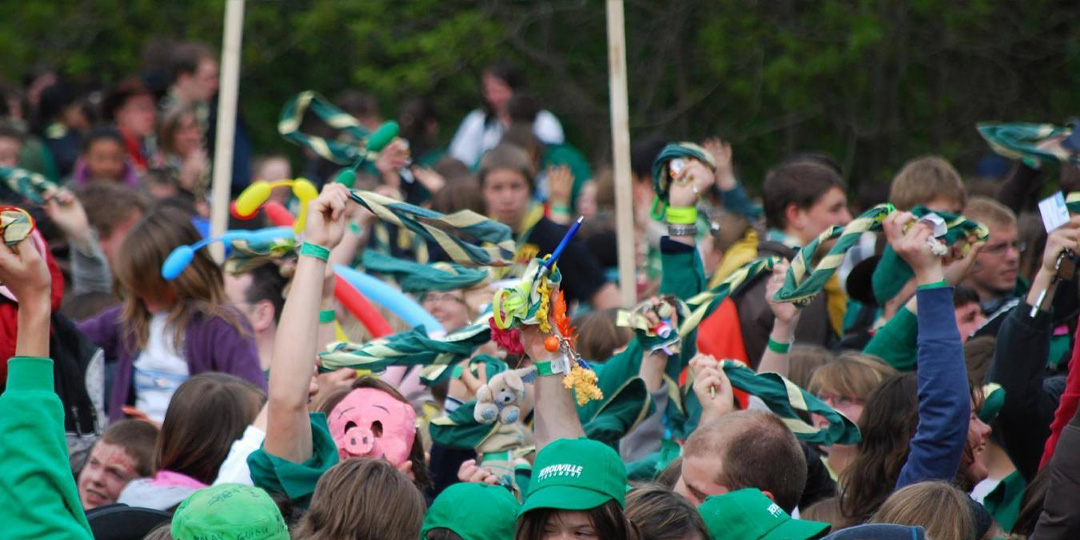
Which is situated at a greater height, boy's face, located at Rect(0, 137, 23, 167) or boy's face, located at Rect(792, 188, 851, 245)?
boy's face, located at Rect(0, 137, 23, 167)

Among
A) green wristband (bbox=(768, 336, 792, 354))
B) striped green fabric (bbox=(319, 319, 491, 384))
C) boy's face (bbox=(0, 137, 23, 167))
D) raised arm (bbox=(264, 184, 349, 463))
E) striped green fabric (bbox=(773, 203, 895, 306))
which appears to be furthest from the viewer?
boy's face (bbox=(0, 137, 23, 167))

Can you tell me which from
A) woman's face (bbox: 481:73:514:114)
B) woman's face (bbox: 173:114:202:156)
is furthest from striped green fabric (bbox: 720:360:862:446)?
woman's face (bbox: 173:114:202:156)

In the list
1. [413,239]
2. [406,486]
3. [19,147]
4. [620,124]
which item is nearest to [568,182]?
[413,239]

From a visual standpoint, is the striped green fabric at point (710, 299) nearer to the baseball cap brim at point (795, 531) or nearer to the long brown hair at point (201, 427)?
the baseball cap brim at point (795, 531)

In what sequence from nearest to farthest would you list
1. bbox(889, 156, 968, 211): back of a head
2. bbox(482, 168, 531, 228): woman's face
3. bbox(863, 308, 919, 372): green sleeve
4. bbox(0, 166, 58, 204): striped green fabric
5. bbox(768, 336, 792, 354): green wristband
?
bbox(768, 336, 792, 354): green wristband → bbox(863, 308, 919, 372): green sleeve → bbox(889, 156, 968, 211): back of a head → bbox(0, 166, 58, 204): striped green fabric → bbox(482, 168, 531, 228): woman's face

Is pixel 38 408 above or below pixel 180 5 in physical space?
below

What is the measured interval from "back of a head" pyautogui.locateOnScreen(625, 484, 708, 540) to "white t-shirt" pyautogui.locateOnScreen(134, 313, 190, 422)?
8.12 ft

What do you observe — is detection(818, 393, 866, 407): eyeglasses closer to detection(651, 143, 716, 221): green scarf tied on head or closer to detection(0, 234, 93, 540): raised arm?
detection(651, 143, 716, 221): green scarf tied on head

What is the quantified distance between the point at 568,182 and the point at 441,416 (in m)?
4.36

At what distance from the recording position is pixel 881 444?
185 inches

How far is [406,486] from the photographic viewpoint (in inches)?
154

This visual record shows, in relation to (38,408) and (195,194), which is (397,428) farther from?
(195,194)

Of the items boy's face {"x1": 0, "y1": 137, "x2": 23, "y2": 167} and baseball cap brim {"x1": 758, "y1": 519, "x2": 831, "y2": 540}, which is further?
boy's face {"x1": 0, "y1": 137, "x2": 23, "y2": 167}

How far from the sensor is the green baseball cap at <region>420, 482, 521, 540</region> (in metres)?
3.82
